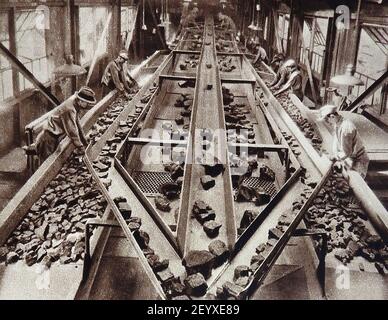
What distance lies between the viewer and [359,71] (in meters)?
9.02

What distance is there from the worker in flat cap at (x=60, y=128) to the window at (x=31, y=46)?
3520 mm

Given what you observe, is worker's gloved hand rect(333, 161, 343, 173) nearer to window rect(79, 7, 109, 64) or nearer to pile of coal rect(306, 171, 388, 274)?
pile of coal rect(306, 171, 388, 274)

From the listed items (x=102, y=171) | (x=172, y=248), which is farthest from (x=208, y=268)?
(x=102, y=171)

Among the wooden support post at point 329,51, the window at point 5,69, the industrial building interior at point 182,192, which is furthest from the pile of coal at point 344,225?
the wooden support post at point 329,51

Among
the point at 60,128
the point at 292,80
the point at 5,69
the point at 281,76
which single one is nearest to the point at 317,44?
the point at 281,76

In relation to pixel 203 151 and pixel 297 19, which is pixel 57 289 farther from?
pixel 297 19

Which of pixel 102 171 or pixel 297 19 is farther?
pixel 297 19

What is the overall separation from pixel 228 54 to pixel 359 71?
3.02 metres

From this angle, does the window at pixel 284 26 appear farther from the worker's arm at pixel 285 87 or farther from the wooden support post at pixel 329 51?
the worker's arm at pixel 285 87

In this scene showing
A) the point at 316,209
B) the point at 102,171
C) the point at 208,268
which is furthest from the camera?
the point at 102,171

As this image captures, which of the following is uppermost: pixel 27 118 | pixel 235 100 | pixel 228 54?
pixel 228 54

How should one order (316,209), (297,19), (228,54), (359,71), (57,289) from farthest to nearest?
1. (297,19)
2. (228,54)
3. (359,71)
4. (316,209)
5. (57,289)

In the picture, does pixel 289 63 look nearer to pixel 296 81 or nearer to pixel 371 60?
pixel 296 81

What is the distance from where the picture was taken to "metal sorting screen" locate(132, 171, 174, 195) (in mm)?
3763
